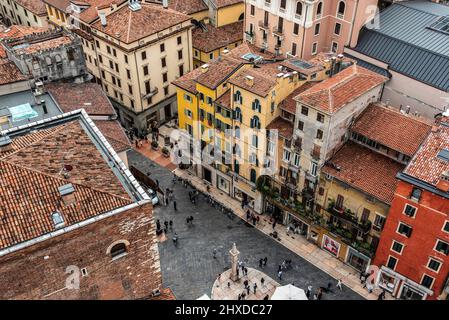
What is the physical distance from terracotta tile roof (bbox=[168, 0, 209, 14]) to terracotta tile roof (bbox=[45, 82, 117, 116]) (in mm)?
23850

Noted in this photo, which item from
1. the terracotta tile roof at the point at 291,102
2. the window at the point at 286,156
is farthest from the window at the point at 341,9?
the window at the point at 286,156

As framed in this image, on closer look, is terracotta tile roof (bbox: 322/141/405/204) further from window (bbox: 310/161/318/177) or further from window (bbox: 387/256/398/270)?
window (bbox: 387/256/398/270)

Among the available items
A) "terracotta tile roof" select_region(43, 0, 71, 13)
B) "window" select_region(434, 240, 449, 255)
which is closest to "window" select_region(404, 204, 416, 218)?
"window" select_region(434, 240, 449, 255)

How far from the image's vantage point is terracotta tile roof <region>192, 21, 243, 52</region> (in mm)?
79062

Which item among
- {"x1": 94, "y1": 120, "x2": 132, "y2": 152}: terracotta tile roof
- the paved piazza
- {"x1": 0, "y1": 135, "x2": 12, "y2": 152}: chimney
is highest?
{"x1": 0, "y1": 135, "x2": 12, "y2": 152}: chimney

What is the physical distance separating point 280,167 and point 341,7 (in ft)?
85.4

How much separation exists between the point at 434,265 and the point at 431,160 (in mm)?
10662

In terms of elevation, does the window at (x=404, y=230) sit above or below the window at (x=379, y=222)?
above

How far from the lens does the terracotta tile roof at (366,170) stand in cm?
4819

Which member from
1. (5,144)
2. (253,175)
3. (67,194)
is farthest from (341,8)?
(67,194)

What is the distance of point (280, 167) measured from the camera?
5653 centimetres

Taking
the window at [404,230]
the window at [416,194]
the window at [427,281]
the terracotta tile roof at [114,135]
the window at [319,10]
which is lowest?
the window at [427,281]

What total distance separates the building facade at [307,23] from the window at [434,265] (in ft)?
111

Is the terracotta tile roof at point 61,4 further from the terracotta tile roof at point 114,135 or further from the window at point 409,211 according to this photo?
the window at point 409,211
